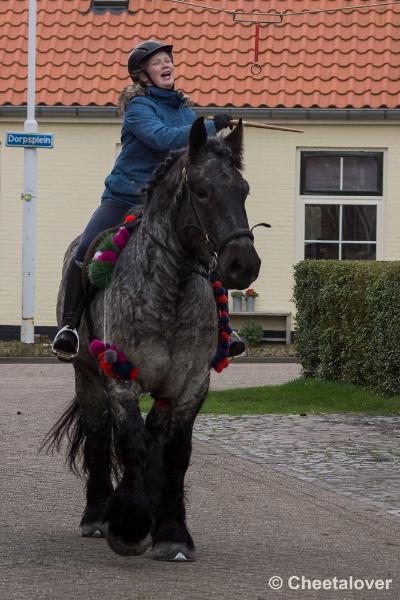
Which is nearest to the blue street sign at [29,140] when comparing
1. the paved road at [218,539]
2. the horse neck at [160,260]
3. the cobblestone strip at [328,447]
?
the cobblestone strip at [328,447]

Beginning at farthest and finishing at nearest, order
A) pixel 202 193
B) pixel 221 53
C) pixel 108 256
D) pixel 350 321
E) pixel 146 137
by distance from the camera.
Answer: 1. pixel 221 53
2. pixel 350 321
3. pixel 146 137
4. pixel 108 256
5. pixel 202 193

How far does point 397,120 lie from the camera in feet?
88.8

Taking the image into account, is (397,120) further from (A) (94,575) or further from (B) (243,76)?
(A) (94,575)

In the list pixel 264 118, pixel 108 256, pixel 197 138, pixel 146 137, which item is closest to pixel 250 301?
pixel 264 118

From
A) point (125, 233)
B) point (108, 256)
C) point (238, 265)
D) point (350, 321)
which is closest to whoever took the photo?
point (238, 265)

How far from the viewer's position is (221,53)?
91.9 feet

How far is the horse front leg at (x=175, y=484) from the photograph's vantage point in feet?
24.8

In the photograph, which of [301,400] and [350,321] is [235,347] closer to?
[301,400]

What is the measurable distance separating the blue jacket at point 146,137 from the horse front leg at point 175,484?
131cm

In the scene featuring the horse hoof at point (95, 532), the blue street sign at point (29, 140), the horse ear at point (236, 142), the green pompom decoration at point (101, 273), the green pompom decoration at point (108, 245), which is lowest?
the horse hoof at point (95, 532)

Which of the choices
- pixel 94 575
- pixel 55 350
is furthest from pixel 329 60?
pixel 94 575

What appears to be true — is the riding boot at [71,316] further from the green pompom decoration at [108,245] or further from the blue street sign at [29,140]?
the blue street sign at [29,140]

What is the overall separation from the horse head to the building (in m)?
19.4

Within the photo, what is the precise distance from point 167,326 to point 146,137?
1158 millimetres
